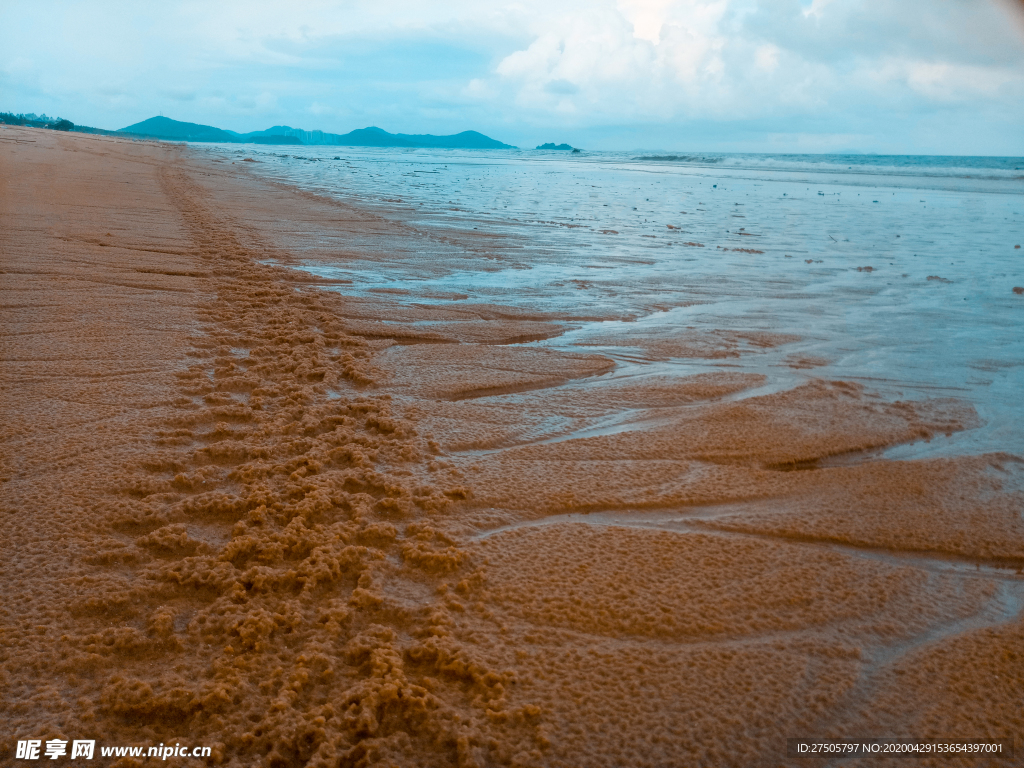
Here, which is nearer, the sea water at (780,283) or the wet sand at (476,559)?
the wet sand at (476,559)

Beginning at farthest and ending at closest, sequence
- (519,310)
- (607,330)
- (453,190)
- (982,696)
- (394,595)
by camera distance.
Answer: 1. (453,190)
2. (519,310)
3. (607,330)
4. (394,595)
5. (982,696)

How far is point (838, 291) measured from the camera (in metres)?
6.47

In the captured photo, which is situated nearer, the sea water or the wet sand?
the wet sand

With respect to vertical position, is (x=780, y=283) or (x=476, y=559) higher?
(x=780, y=283)

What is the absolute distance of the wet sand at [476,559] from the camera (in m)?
1.47

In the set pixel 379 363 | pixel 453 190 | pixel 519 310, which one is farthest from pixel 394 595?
pixel 453 190

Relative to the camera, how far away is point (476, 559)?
2.07 meters

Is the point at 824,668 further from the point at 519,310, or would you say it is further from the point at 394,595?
the point at 519,310

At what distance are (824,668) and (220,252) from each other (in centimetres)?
667

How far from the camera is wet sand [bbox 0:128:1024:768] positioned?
147cm

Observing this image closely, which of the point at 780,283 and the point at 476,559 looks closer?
the point at 476,559

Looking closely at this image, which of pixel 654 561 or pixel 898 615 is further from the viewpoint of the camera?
pixel 654 561

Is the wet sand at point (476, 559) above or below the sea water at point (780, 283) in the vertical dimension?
below

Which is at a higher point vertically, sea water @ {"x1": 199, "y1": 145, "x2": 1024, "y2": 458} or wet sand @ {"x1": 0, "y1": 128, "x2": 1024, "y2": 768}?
sea water @ {"x1": 199, "y1": 145, "x2": 1024, "y2": 458}
